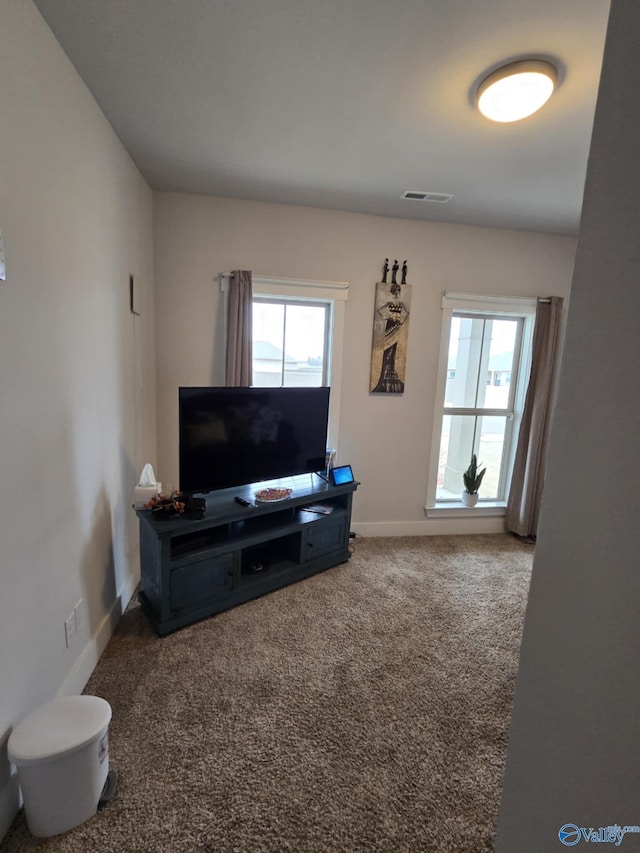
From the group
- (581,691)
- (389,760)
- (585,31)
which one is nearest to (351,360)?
(585,31)

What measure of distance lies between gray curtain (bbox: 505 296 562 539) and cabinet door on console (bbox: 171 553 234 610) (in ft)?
8.67

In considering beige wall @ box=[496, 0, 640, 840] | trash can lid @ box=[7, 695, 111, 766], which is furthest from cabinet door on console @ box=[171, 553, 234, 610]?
beige wall @ box=[496, 0, 640, 840]

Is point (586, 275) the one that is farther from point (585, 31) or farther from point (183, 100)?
point (183, 100)

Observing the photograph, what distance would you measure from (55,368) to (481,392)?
3256 millimetres

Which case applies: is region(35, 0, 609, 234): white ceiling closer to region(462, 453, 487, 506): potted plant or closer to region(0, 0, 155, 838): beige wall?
region(0, 0, 155, 838): beige wall

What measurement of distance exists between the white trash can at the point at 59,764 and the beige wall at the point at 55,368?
10cm

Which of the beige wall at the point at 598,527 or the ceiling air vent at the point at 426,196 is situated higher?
the ceiling air vent at the point at 426,196

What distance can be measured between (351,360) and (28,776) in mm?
2806

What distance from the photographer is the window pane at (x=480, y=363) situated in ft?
11.4

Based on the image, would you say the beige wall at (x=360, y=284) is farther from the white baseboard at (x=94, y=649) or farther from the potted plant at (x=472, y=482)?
the white baseboard at (x=94, y=649)

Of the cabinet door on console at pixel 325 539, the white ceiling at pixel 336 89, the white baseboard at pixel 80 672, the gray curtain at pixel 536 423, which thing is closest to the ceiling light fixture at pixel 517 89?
the white ceiling at pixel 336 89

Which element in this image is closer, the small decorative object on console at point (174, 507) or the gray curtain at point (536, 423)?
the small decorative object on console at point (174, 507)

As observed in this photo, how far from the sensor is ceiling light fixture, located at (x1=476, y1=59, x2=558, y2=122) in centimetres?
147

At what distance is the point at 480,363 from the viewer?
3543 millimetres
